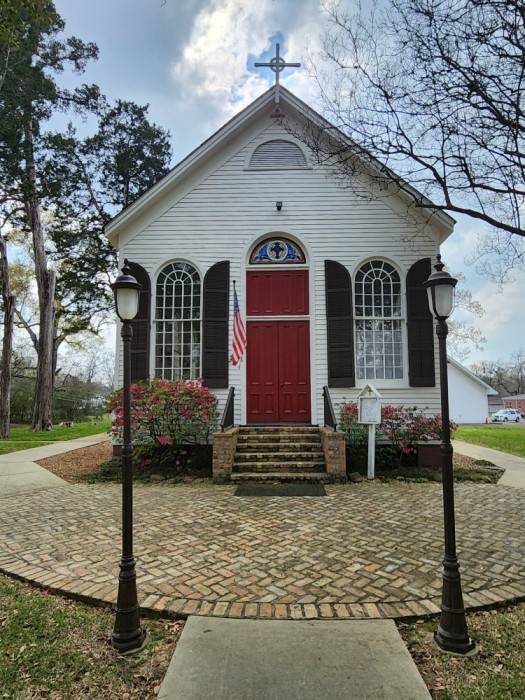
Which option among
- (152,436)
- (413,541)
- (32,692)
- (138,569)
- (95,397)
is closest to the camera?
(32,692)

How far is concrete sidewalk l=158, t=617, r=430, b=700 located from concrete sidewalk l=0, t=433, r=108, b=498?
545cm

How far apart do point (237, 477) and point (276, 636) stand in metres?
4.52

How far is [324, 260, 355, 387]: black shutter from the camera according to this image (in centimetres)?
864

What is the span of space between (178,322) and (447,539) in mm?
7182

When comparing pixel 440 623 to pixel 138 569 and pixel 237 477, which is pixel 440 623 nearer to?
pixel 138 569

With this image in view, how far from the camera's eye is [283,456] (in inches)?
301

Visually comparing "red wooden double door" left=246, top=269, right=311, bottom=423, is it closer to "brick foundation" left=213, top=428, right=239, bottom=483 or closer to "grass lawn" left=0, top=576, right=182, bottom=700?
"brick foundation" left=213, top=428, right=239, bottom=483

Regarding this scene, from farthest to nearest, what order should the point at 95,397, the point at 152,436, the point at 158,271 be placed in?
the point at 95,397, the point at 158,271, the point at 152,436

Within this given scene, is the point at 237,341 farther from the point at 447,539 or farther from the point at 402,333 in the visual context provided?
the point at 447,539

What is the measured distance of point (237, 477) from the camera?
718 centimetres

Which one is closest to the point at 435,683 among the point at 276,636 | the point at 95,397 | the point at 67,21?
the point at 276,636

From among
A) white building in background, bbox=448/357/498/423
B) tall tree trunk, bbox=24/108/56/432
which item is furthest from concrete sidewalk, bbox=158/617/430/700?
white building in background, bbox=448/357/498/423

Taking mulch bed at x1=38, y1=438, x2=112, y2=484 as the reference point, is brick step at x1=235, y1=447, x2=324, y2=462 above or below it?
above

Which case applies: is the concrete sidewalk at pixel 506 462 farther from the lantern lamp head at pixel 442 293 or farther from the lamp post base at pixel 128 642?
the lamp post base at pixel 128 642
